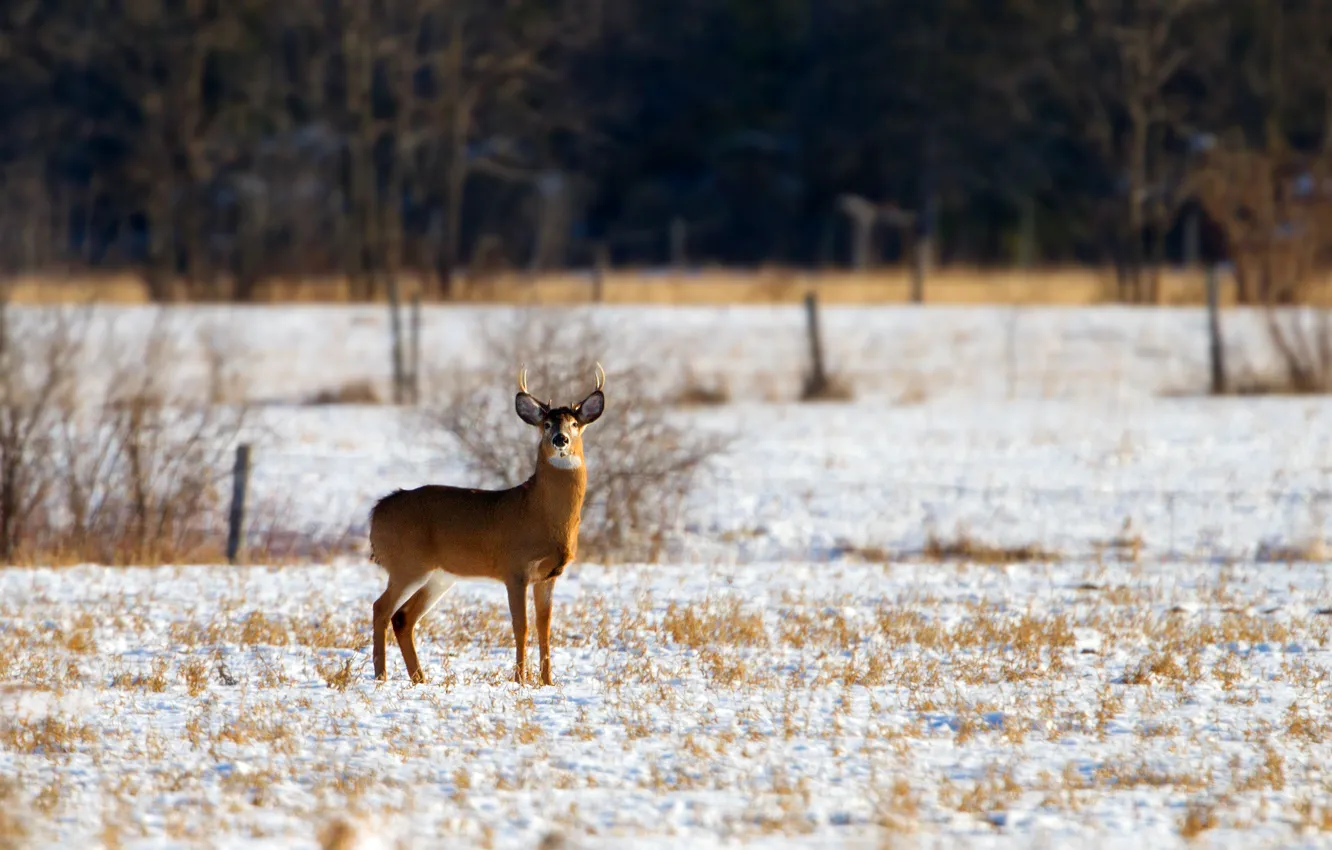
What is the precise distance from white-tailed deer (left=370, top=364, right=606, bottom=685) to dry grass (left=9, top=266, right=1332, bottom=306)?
2213 centimetres

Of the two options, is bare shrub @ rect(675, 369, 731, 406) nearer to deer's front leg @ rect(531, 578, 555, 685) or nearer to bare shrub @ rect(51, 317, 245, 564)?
bare shrub @ rect(51, 317, 245, 564)

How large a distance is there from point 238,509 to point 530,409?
6432 mm

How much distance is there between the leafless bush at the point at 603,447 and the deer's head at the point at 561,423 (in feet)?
20.6

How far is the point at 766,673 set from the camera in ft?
32.6

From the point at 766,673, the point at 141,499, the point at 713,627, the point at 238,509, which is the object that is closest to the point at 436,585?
the point at 766,673

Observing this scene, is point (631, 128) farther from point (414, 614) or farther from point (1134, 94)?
point (414, 614)

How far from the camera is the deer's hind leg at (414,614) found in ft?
31.3

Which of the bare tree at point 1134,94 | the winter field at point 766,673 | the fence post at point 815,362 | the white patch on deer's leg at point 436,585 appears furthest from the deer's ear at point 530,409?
the bare tree at point 1134,94

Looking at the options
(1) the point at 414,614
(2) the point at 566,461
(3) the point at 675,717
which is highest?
(2) the point at 566,461

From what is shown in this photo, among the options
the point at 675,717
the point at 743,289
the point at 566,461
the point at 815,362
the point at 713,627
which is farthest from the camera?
the point at 743,289

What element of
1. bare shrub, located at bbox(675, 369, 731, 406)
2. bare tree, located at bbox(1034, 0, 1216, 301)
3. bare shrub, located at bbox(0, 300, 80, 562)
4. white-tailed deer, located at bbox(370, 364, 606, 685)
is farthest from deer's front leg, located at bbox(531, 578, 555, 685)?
bare tree, located at bbox(1034, 0, 1216, 301)

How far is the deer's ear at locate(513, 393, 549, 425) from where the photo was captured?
9.25m

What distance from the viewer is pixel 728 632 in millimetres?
11203

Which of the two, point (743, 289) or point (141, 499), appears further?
point (743, 289)
